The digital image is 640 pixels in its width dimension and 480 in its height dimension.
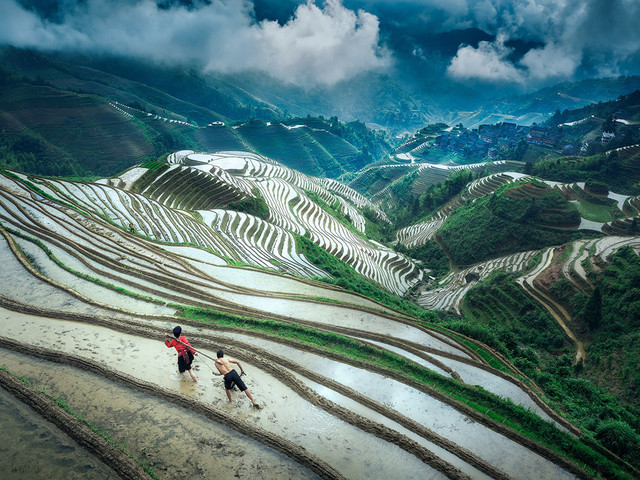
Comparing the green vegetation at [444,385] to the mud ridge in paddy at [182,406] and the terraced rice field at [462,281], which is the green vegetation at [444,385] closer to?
the mud ridge in paddy at [182,406]

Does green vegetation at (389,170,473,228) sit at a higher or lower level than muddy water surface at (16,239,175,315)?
higher

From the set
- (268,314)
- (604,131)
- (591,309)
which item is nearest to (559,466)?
(268,314)

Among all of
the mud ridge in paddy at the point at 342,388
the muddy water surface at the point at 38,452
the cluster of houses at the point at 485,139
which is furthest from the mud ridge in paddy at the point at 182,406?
the cluster of houses at the point at 485,139

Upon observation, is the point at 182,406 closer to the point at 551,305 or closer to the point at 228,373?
the point at 228,373

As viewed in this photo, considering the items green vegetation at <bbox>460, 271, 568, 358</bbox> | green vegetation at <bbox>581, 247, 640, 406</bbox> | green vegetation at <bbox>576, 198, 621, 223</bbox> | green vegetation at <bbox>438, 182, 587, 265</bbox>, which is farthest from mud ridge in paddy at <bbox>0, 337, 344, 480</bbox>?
green vegetation at <bbox>576, 198, 621, 223</bbox>

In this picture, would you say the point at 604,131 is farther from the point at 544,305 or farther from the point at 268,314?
the point at 268,314

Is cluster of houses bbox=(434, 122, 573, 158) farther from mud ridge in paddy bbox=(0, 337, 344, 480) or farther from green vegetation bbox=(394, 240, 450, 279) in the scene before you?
mud ridge in paddy bbox=(0, 337, 344, 480)
